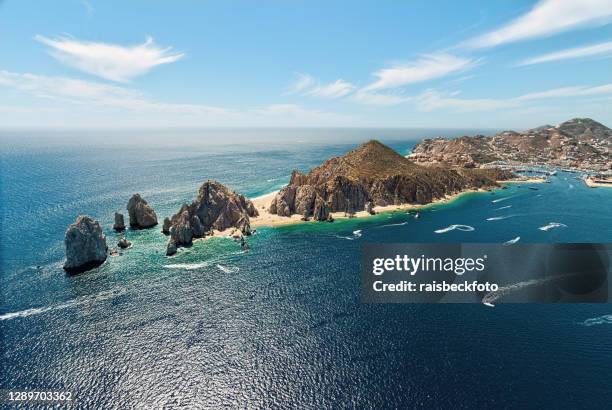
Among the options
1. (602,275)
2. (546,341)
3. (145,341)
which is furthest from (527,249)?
(145,341)

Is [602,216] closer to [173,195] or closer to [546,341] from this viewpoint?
[546,341]

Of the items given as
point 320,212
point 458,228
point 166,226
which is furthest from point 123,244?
point 458,228

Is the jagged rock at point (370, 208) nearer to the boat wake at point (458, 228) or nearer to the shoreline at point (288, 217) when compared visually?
the shoreline at point (288, 217)

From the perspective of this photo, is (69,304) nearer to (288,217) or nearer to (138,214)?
(138,214)

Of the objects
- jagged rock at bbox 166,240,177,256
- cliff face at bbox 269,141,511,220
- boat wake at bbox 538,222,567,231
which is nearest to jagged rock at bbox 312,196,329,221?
cliff face at bbox 269,141,511,220

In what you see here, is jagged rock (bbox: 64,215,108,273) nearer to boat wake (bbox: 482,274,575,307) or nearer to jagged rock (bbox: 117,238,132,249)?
jagged rock (bbox: 117,238,132,249)

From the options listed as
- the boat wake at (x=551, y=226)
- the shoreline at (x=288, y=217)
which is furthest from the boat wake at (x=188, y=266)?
the boat wake at (x=551, y=226)
